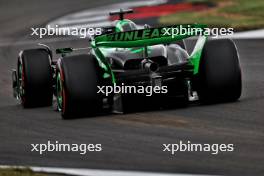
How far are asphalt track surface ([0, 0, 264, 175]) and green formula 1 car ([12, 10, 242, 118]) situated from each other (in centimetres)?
17

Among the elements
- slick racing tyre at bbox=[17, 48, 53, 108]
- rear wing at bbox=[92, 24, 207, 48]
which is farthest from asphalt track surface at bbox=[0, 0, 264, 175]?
rear wing at bbox=[92, 24, 207, 48]

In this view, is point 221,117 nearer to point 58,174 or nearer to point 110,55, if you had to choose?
point 110,55

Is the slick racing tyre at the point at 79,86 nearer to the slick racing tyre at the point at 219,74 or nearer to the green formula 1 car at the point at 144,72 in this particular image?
the green formula 1 car at the point at 144,72

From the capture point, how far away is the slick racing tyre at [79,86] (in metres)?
12.7

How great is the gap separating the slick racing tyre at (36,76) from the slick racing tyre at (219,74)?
2250mm

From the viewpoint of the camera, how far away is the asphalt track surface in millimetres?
9766

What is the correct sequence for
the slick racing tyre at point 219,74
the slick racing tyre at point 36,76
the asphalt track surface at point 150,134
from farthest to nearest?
the slick racing tyre at point 36,76
the slick racing tyre at point 219,74
the asphalt track surface at point 150,134

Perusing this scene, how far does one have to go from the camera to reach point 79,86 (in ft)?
41.8

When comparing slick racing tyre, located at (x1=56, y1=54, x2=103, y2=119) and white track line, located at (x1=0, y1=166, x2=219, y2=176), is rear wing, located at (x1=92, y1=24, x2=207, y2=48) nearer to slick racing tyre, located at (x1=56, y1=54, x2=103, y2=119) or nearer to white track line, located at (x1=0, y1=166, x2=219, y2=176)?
slick racing tyre, located at (x1=56, y1=54, x2=103, y2=119)

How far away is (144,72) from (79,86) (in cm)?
76
